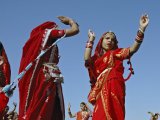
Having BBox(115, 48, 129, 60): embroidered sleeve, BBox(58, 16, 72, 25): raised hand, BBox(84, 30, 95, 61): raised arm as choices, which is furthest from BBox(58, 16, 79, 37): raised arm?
BBox(115, 48, 129, 60): embroidered sleeve

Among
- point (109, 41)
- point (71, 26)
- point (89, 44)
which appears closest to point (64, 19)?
point (71, 26)

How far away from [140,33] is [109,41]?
790 millimetres

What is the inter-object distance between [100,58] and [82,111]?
12.5 m

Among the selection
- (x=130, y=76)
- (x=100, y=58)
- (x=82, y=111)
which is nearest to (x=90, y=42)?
(x=100, y=58)

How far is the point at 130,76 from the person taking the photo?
762cm

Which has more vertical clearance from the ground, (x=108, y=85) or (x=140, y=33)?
(x=140, y=33)

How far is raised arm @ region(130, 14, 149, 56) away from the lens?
23.9 feet

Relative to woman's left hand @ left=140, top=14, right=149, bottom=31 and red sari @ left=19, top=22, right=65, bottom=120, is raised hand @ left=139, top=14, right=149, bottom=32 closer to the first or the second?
woman's left hand @ left=140, top=14, right=149, bottom=31

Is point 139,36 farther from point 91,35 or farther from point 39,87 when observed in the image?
point 39,87

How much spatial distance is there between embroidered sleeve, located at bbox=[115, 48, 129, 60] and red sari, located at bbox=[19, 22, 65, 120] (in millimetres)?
1015

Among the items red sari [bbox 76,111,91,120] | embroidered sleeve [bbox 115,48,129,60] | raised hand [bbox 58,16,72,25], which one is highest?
raised hand [bbox 58,16,72,25]

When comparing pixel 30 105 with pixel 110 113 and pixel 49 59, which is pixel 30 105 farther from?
pixel 110 113

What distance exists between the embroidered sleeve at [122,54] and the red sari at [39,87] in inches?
40.0

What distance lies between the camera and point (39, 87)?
7547mm
